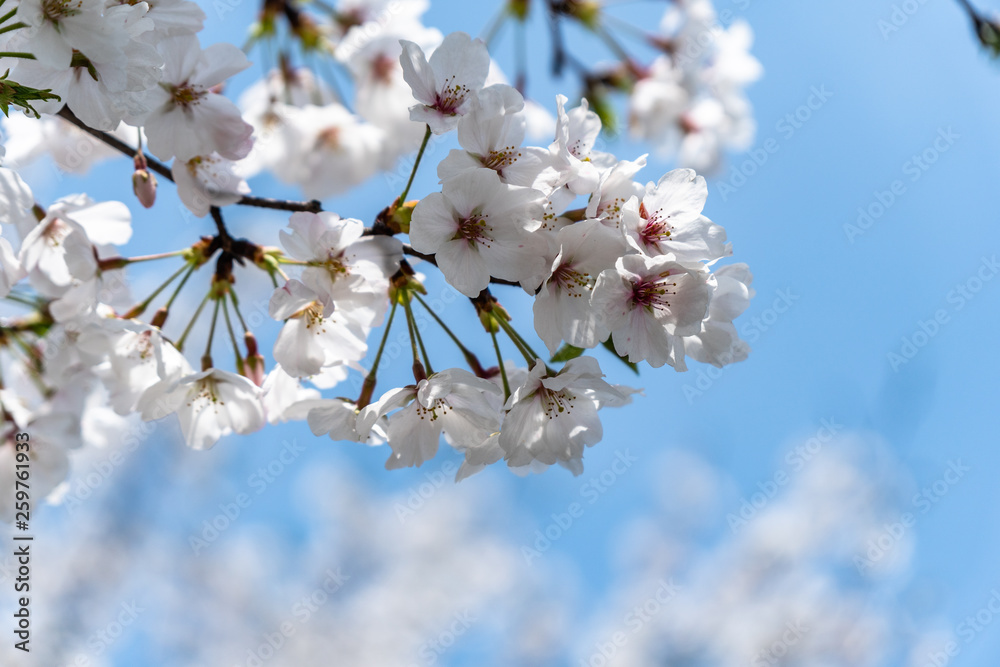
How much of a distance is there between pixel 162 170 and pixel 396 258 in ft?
2.17

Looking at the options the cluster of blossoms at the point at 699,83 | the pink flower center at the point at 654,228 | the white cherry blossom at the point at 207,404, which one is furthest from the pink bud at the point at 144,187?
the cluster of blossoms at the point at 699,83

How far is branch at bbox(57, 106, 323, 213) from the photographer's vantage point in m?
1.40

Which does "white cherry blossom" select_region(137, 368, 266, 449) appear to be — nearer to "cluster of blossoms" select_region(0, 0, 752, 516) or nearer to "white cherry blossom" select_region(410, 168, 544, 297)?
"cluster of blossoms" select_region(0, 0, 752, 516)

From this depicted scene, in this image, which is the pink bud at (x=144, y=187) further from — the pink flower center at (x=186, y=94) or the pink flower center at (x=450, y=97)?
the pink flower center at (x=450, y=97)

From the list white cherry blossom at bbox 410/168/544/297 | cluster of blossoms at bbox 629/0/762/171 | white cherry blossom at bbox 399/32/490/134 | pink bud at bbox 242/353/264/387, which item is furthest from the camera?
cluster of blossoms at bbox 629/0/762/171

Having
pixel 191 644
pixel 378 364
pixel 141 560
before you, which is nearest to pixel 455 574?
pixel 191 644

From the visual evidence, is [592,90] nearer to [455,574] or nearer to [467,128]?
[467,128]

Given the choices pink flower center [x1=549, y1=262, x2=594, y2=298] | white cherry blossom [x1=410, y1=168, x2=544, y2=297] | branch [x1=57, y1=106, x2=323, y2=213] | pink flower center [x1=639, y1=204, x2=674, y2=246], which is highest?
branch [x1=57, y1=106, x2=323, y2=213]

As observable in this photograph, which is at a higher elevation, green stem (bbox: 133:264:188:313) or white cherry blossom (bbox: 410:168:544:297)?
green stem (bbox: 133:264:188:313)

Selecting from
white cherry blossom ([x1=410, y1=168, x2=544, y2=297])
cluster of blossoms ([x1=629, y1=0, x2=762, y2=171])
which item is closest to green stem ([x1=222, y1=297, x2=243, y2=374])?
white cherry blossom ([x1=410, y1=168, x2=544, y2=297])

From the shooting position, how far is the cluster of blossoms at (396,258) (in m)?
1.19

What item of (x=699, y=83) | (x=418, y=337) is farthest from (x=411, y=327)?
(x=699, y=83)

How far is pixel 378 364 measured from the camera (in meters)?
1.46

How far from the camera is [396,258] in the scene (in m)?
1.36
